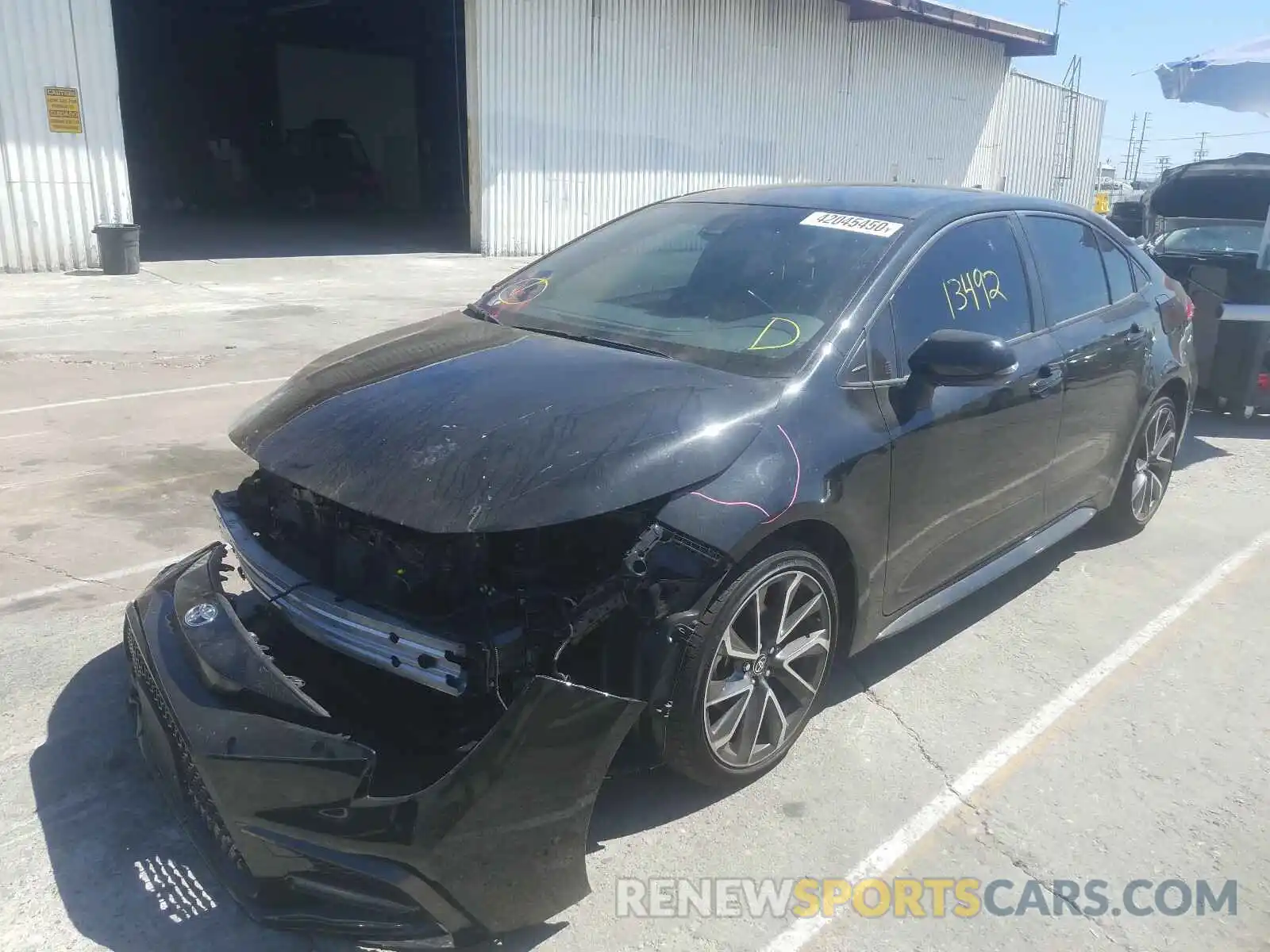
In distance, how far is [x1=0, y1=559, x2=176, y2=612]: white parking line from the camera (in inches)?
165

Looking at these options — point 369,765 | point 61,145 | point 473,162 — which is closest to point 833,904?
point 369,765

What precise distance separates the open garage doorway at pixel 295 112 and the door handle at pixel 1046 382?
20.7m

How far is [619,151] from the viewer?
Result: 66.6 feet

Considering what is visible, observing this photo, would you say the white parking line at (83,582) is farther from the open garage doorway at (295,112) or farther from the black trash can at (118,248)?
the open garage doorway at (295,112)

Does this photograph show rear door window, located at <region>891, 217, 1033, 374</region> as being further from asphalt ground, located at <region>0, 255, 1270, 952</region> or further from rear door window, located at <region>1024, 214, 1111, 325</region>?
asphalt ground, located at <region>0, 255, 1270, 952</region>

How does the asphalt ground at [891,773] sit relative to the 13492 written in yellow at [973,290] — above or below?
below

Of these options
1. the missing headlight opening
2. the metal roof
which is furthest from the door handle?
the metal roof

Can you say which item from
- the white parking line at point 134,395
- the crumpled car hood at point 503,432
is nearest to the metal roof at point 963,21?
the white parking line at point 134,395

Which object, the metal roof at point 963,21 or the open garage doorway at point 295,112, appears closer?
the metal roof at point 963,21

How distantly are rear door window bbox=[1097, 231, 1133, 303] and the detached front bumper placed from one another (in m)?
3.55

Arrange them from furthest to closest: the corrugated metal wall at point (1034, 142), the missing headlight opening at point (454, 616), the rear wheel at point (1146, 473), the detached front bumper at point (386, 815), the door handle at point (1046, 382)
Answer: the corrugated metal wall at point (1034, 142) → the rear wheel at point (1146, 473) → the door handle at point (1046, 382) → the missing headlight opening at point (454, 616) → the detached front bumper at point (386, 815)

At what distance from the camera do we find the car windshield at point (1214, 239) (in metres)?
8.59

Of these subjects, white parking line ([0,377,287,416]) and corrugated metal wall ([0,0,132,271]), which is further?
corrugated metal wall ([0,0,132,271])

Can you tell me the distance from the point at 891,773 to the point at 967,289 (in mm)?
1784
